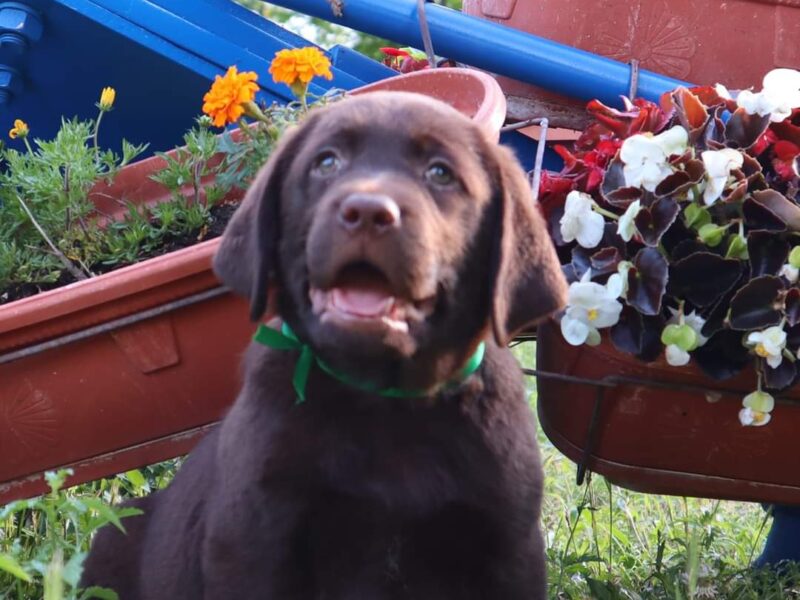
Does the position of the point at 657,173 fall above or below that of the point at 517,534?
above

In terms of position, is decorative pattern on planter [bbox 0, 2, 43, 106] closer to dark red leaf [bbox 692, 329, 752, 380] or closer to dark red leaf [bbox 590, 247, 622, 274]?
dark red leaf [bbox 590, 247, 622, 274]

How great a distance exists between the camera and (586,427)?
114 inches

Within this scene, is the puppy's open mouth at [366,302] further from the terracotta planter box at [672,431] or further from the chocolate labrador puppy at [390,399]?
the terracotta planter box at [672,431]

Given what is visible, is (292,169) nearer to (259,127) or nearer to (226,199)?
(259,127)

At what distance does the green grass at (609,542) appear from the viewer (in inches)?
111

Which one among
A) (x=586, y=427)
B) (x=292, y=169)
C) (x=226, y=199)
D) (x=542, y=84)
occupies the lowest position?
(x=586, y=427)

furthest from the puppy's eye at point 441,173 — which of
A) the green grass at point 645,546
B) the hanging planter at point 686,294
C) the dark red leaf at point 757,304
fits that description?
the green grass at point 645,546

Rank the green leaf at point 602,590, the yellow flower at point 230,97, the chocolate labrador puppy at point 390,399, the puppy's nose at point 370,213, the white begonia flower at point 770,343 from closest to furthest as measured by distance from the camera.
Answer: the puppy's nose at point 370,213 → the chocolate labrador puppy at point 390,399 → the white begonia flower at point 770,343 → the yellow flower at point 230,97 → the green leaf at point 602,590

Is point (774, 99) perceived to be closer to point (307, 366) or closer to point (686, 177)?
point (686, 177)

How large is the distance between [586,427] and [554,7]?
123cm

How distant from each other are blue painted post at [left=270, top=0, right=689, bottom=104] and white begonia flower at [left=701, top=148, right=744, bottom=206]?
70 centimetres

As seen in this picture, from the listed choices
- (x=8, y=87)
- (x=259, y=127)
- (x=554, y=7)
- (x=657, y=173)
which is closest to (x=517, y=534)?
(x=657, y=173)

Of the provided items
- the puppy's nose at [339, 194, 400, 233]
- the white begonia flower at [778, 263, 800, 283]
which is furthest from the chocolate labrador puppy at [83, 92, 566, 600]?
the white begonia flower at [778, 263, 800, 283]

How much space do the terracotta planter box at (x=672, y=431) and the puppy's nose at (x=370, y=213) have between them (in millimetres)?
934
